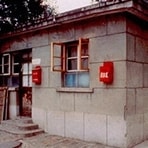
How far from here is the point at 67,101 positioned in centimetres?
859

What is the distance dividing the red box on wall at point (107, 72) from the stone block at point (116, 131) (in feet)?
3.36

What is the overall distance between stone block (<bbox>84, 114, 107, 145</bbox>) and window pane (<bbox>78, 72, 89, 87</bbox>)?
3.14ft

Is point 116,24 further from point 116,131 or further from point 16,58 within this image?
point 16,58

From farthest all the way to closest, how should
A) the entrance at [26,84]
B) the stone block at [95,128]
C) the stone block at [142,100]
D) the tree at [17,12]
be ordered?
the tree at [17,12], the entrance at [26,84], the stone block at [142,100], the stone block at [95,128]

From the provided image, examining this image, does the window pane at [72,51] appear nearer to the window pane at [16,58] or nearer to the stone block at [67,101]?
the stone block at [67,101]

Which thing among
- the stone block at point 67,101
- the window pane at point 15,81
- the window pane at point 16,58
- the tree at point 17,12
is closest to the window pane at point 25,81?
the window pane at point 15,81

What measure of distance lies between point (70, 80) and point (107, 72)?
1.81 metres

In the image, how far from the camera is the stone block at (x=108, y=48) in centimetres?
723

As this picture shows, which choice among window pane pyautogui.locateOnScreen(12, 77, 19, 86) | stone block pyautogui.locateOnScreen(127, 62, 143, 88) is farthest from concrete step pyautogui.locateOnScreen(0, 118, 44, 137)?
stone block pyautogui.locateOnScreen(127, 62, 143, 88)

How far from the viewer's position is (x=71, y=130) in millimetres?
8391

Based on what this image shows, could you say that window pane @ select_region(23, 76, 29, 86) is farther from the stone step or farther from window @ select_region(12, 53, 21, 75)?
the stone step

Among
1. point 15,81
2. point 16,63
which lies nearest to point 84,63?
point 16,63

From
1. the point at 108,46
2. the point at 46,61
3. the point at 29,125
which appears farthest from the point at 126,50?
the point at 29,125

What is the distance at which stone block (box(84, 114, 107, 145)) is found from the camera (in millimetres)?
7559
